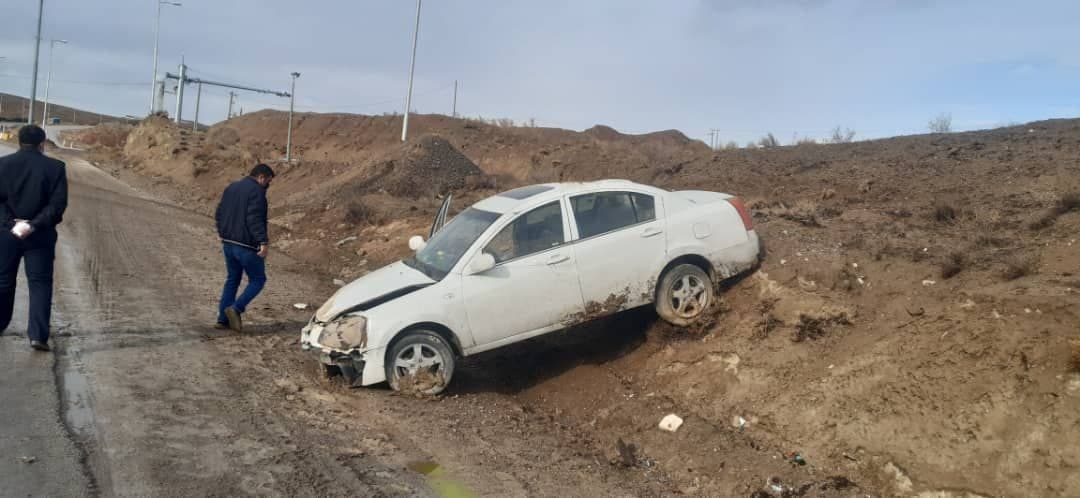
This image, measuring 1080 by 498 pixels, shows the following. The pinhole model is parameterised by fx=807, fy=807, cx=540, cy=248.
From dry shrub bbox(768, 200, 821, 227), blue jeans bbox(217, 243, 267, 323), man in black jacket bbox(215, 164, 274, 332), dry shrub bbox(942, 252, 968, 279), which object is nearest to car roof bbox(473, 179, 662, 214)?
man in black jacket bbox(215, 164, 274, 332)

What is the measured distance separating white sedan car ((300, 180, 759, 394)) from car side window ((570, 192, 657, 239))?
11 millimetres

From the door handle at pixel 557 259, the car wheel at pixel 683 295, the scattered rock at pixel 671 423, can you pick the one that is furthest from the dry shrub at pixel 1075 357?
the door handle at pixel 557 259

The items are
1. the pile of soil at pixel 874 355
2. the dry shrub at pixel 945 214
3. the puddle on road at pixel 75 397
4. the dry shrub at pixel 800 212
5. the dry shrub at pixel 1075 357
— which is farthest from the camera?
the dry shrub at pixel 800 212

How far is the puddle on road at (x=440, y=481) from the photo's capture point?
5043 mm

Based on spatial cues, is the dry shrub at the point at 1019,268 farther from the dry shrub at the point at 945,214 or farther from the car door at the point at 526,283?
the car door at the point at 526,283

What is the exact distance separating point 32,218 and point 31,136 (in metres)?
0.73

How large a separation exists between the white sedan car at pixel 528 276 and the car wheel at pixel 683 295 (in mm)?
10

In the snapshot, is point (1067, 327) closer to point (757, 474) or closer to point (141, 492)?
point (757, 474)

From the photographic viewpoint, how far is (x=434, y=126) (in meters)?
47.8

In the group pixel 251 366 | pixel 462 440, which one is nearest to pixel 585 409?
pixel 462 440

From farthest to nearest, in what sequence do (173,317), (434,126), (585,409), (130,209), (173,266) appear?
(434,126)
(130,209)
(173,266)
(173,317)
(585,409)

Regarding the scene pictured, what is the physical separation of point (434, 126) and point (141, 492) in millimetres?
44319

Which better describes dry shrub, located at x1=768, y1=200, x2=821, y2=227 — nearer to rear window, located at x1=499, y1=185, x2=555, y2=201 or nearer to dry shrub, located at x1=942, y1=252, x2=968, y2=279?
dry shrub, located at x1=942, y1=252, x2=968, y2=279

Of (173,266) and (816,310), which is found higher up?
→ (816,310)
